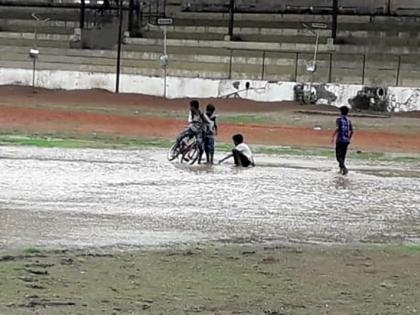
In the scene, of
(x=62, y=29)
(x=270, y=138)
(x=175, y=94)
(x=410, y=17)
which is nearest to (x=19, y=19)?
(x=62, y=29)

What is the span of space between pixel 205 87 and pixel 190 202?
33742mm

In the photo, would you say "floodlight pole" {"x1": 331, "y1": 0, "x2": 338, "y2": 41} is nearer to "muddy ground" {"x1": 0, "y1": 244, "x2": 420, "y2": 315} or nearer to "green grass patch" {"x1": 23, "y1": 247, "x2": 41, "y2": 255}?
"muddy ground" {"x1": 0, "y1": 244, "x2": 420, "y2": 315}

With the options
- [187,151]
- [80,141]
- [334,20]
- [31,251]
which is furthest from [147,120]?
[31,251]

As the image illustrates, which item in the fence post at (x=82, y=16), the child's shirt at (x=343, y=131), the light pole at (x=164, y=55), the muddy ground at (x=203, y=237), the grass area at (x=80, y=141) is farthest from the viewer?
the fence post at (x=82, y=16)

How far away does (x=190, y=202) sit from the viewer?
53.6 ft

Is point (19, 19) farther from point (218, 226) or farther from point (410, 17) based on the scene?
point (218, 226)

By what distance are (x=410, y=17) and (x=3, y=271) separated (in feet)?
164

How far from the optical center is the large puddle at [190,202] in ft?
42.1

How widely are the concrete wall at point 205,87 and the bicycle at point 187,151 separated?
22830mm

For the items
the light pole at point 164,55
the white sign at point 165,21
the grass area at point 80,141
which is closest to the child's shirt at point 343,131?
the grass area at point 80,141

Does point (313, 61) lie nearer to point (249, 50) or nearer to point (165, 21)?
point (249, 50)

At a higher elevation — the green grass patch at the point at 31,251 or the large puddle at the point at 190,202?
the green grass patch at the point at 31,251

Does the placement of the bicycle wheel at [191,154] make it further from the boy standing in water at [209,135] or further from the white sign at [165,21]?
the white sign at [165,21]

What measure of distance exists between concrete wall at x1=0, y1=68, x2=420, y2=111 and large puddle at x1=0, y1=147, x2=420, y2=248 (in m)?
21.1
